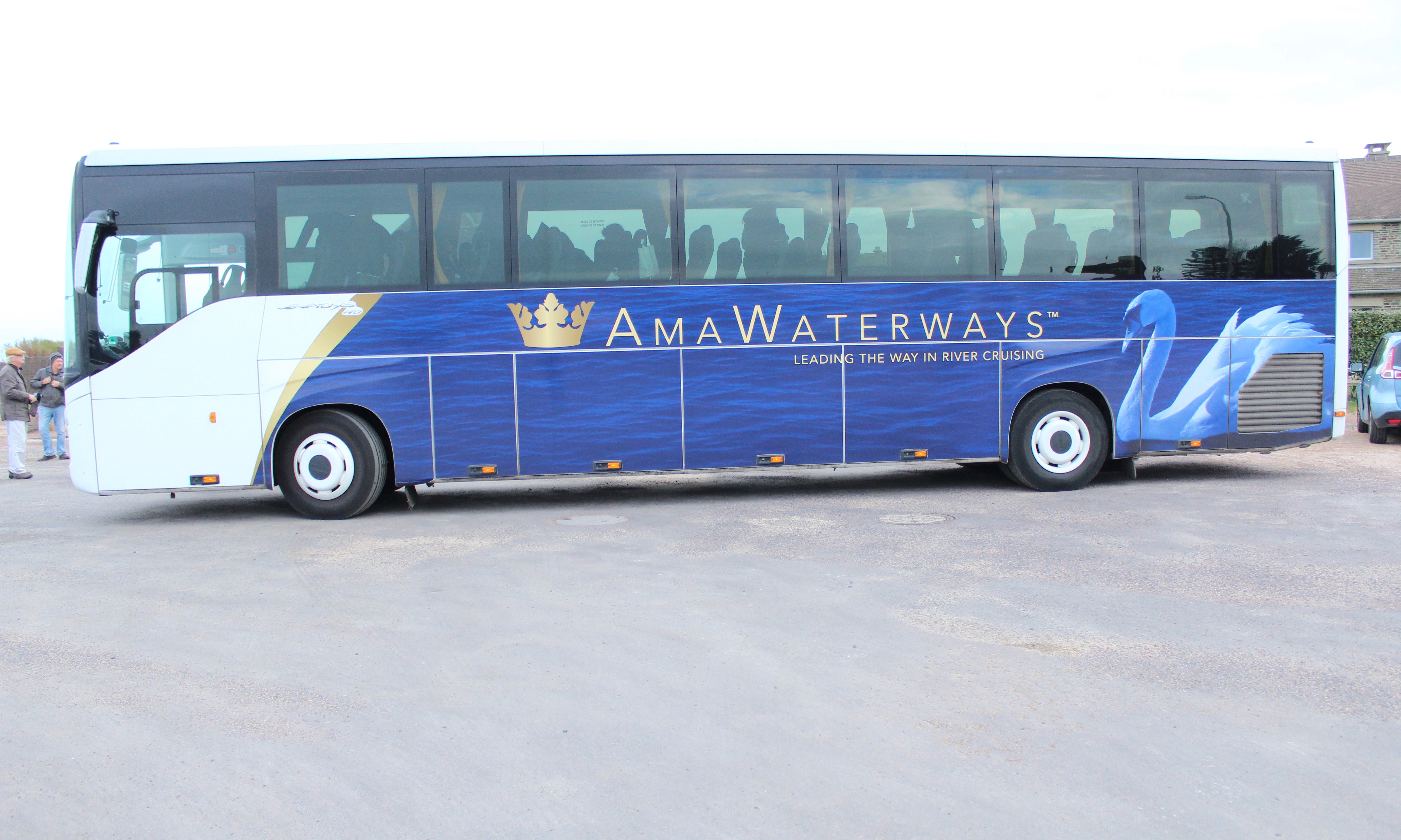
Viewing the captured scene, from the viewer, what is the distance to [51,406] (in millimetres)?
16922

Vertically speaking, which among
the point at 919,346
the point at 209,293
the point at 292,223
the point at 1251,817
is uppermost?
the point at 292,223

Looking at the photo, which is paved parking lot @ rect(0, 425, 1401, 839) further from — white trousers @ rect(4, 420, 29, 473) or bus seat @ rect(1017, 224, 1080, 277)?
white trousers @ rect(4, 420, 29, 473)

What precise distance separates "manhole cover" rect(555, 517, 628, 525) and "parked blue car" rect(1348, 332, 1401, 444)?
38.0ft

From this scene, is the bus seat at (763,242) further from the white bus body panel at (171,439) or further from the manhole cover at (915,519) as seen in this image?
the white bus body panel at (171,439)

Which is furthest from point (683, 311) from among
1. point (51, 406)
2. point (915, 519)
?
point (51, 406)

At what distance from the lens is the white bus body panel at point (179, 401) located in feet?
30.5

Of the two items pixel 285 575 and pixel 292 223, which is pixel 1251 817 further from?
pixel 292 223

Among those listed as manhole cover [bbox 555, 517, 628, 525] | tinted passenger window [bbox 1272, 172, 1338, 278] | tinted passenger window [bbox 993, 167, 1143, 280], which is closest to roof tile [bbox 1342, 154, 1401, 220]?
tinted passenger window [bbox 1272, 172, 1338, 278]

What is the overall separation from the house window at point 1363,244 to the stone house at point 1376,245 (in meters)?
0.02

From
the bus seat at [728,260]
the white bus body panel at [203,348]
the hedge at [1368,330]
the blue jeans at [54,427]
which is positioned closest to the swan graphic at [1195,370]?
the bus seat at [728,260]

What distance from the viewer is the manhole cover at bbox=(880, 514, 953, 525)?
8.76 m

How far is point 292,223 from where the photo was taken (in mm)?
9398

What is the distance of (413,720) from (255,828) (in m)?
0.97

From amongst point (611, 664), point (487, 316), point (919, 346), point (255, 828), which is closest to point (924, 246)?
point (919, 346)
